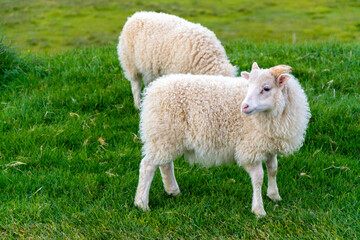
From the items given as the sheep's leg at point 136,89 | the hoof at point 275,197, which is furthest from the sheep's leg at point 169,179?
the sheep's leg at point 136,89

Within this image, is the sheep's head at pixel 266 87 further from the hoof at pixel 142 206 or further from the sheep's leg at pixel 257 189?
the hoof at pixel 142 206

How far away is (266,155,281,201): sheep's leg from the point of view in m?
3.92

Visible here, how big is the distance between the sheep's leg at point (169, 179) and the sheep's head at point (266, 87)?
108 centimetres

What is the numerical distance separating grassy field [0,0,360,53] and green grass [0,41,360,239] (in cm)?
463

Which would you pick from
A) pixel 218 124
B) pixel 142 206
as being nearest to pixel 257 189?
pixel 218 124

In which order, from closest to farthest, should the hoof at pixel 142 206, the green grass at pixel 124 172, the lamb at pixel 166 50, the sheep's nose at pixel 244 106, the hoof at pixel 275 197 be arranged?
the sheep's nose at pixel 244 106 → the green grass at pixel 124 172 → the hoof at pixel 142 206 → the hoof at pixel 275 197 → the lamb at pixel 166 50

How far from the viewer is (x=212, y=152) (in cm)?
375

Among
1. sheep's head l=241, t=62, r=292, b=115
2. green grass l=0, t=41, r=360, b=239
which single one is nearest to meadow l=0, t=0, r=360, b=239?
green grass l=0, t=41, r=360, b=239

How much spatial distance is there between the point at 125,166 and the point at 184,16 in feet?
28.4

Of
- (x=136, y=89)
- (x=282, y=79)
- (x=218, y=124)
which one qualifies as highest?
(x=282, y=79)

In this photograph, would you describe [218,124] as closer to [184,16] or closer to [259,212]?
[259,212]

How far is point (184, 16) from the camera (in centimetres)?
1245

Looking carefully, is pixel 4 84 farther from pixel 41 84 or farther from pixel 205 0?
pixel 205 0

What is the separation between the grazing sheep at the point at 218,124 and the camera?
11.9 feet
